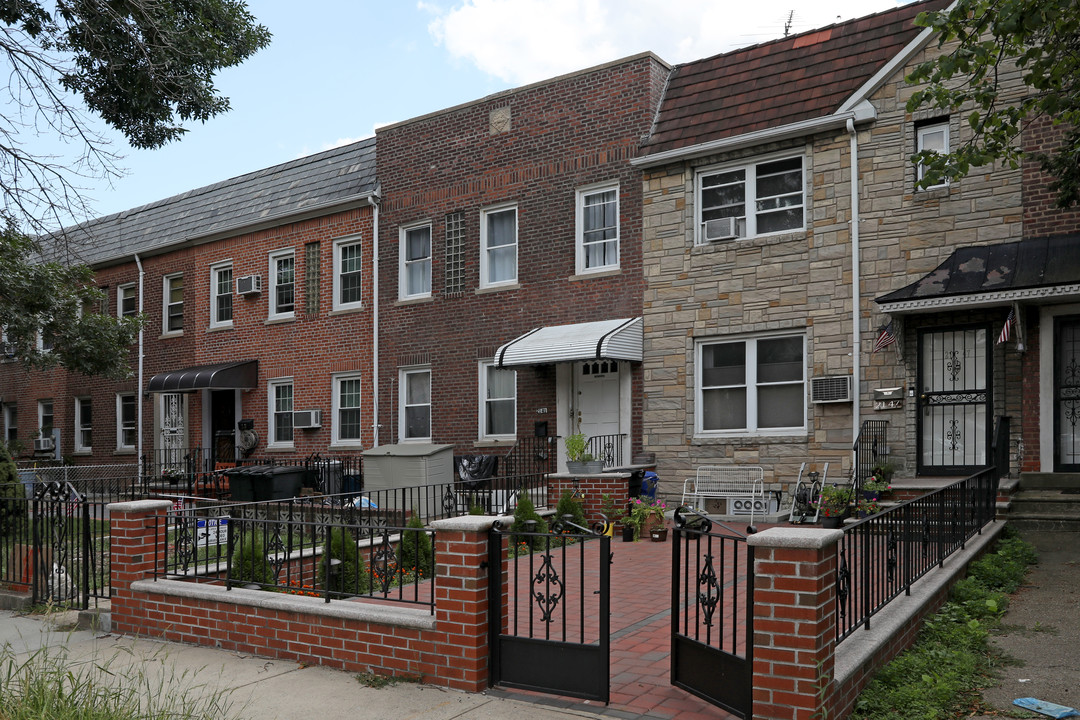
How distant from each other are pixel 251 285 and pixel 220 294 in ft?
5.73

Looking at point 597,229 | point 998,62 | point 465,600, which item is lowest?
point 465,600

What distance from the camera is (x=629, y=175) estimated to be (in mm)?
15562

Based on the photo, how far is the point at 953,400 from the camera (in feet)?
41.1

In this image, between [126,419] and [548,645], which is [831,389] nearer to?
[548,645]

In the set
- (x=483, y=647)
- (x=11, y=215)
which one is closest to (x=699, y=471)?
(x=483, y=647)

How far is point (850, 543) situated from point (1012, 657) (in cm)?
176

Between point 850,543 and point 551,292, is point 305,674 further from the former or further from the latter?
point 551,292

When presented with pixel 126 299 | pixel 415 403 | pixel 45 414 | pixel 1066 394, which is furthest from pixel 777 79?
Result: pixel 45 414

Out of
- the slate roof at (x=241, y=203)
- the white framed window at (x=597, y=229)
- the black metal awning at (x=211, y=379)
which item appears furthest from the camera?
the black metal awning at (x=211, y=379)

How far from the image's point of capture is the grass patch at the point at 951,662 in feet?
17.4

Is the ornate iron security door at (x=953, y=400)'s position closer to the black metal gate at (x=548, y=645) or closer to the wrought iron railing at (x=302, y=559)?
the wrought iron railing at (x=302, y=559)

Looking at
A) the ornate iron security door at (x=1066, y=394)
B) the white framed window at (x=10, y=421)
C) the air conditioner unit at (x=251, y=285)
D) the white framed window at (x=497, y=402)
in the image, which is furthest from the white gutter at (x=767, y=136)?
the white framed window at (x=10, y=421)

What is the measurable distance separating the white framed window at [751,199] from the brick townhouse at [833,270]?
31 mm

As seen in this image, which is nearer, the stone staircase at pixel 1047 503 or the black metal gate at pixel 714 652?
the black metal gate at pixel 714 652
